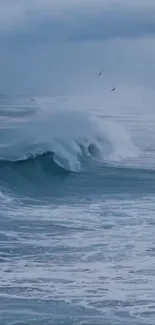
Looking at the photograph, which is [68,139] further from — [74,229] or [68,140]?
[74,229]

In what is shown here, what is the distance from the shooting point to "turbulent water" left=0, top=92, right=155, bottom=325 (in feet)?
31.8

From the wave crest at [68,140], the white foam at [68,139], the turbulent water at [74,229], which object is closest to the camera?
the turbulent water at [74,229]

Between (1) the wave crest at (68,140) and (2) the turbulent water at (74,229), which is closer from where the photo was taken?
(2) the turbulent water at (74,229)

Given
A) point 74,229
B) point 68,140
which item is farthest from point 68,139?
point 74,229

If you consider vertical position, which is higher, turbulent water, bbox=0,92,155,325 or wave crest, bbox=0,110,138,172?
wave crest, bbox=0,110,138,172

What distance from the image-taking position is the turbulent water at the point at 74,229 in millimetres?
9680

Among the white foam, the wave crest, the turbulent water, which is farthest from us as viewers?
the white foam

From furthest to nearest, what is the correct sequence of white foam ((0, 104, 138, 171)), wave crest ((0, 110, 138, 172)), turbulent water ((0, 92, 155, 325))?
white foam ((0, 104, 138, 171)) → wave crest ((0, 110, 138, 172)) → turbulent water ((0, 92, 155, 325))

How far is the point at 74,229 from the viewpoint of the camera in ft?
46.2

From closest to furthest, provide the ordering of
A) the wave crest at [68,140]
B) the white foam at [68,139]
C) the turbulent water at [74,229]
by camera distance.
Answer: the turbulent water at [74,229] < the wave crest at [68,140] < the white foam at [68,139]

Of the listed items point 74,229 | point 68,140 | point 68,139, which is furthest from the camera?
point 68,139

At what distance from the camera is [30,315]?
9.32 m

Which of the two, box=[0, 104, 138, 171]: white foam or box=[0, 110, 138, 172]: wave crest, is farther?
box=[0, 104, 138, 171]: white foam

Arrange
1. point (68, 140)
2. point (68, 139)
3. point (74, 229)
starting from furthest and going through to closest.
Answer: point (68, 139)
point (68, 140)
point (74, 229)
